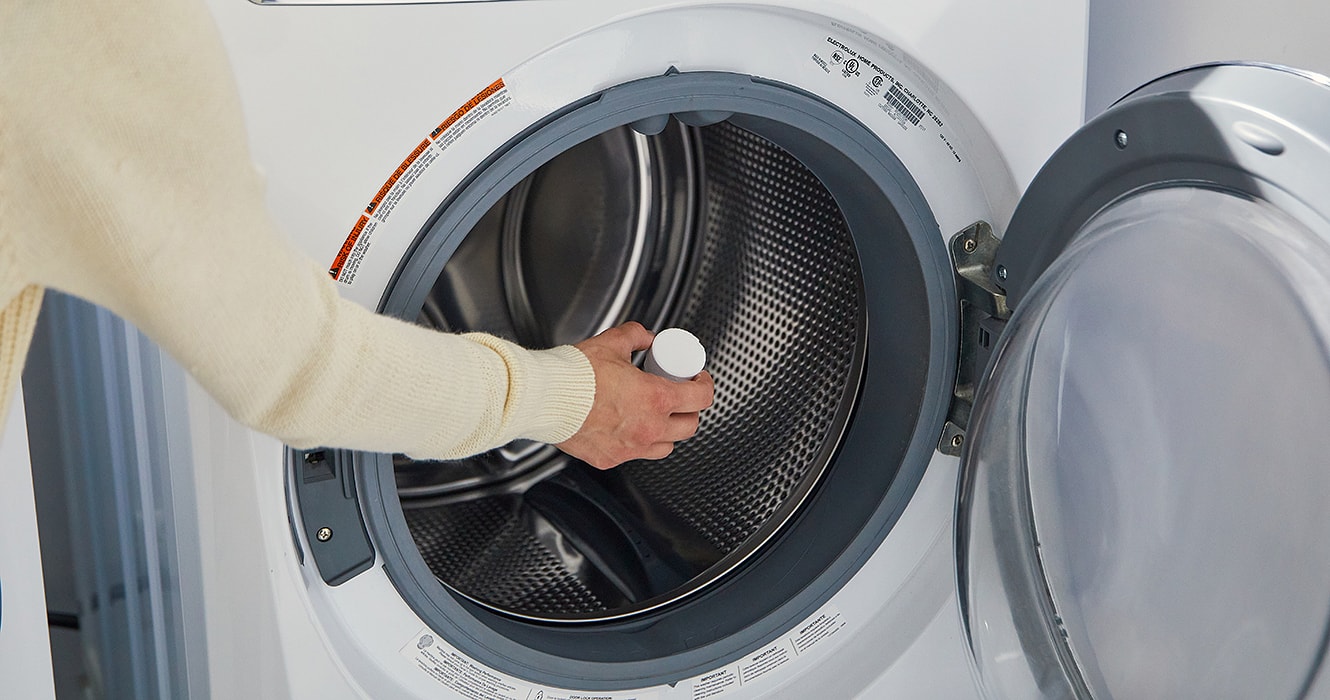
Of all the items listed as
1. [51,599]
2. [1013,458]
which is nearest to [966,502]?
[1013,458]

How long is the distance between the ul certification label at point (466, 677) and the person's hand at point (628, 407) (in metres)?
0.18

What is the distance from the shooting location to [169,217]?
1.57 ft

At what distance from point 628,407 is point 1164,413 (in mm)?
371

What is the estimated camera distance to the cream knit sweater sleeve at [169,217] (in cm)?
45

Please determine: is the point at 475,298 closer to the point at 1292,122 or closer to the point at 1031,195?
the point at 1031,195

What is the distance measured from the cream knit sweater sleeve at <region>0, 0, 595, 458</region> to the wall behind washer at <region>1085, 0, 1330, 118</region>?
73 cm

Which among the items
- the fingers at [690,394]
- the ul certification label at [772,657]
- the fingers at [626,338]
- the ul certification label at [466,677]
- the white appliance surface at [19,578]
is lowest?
the ul certification label at [772,657]

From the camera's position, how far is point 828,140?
806mm

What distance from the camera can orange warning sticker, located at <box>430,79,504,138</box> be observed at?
0.69 metres

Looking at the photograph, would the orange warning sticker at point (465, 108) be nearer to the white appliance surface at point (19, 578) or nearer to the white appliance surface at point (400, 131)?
the white appliance surface at point (400, 131)

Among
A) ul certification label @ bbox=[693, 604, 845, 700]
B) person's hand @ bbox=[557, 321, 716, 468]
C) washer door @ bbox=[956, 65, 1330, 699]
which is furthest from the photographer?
ul certification label @ bbox=[693, 604, 845, 700]

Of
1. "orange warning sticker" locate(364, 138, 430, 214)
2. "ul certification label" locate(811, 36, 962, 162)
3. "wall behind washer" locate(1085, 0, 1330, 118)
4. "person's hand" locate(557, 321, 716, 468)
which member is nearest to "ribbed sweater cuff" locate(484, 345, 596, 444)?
"person's hand" locate(557, 321, 716, 468)

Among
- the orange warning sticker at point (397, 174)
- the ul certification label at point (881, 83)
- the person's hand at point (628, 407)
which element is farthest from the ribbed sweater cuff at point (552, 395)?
the ul certification label at point (881, 83)

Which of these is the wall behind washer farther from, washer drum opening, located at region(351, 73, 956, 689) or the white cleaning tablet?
the white cleaning tablet
